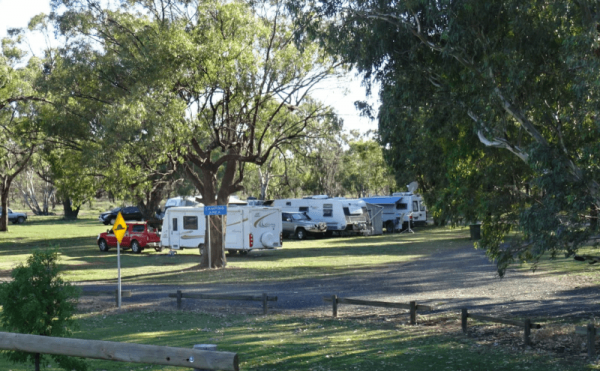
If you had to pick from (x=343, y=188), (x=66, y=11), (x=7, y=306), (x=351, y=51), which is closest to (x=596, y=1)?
(x=351, y=51)

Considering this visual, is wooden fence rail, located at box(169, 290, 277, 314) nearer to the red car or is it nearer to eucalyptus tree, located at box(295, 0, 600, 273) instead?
eucalyptus tree, located at box(295, 0, 600, 273)

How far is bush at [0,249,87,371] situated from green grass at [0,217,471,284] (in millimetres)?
14593

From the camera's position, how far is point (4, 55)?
37.2m

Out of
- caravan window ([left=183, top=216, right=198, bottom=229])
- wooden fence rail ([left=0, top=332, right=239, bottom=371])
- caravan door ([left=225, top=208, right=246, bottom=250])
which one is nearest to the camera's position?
wooden fence rail ([left=0, top=332, right=239, bottom=371])

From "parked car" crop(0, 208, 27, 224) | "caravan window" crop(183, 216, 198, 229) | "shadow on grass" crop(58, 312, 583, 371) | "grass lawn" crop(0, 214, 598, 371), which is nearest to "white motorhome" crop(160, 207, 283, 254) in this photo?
"caravan window" crop(183, 216, 198, 229)

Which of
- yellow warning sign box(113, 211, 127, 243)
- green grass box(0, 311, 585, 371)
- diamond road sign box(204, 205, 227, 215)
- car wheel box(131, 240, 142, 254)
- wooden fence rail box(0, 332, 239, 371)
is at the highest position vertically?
diamond road sign box(204, 205, 227, 215)

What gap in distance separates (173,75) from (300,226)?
22523 mm

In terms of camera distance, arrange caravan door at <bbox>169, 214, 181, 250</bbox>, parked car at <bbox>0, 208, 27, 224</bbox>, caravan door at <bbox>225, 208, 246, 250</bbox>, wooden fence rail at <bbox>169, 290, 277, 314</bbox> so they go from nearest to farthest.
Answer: wooden fence rail at <bbox>169, 290, 277, 314</bbox>, caravan door at <bbox>225, 208, 246, 250</bbox>, caravan door at <bbox>169, 214, 181, 250</bbox>, parked car at <bbox>0, 208, 27, 224</bbox>

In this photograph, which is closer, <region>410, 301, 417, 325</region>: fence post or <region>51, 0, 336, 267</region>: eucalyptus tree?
<region>410, 301, 417, 325</region>: fence post

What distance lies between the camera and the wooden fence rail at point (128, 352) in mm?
3916

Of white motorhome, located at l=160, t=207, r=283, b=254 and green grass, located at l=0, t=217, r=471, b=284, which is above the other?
white motorhome, located at l=160, t=207, r=283, b=254

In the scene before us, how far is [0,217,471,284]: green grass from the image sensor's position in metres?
23.5

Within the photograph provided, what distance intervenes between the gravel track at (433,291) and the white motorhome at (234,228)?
7730 millimetres

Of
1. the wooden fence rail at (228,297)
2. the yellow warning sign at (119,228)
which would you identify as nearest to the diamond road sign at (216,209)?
the wooden fence rail at (228,297)
